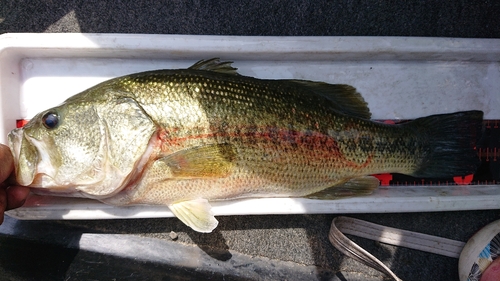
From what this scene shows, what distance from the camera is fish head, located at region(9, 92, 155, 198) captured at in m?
1.61

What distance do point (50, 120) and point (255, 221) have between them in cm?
133

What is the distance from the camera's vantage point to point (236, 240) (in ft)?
7.61

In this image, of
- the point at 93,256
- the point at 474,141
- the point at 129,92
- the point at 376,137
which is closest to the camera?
the point at 129,92

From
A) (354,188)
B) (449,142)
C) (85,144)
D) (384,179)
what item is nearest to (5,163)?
(85,144)

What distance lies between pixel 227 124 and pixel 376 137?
80 centimetres

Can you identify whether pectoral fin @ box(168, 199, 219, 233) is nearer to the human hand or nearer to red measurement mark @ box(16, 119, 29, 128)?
the human hand

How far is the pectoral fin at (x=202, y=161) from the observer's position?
1.66 m

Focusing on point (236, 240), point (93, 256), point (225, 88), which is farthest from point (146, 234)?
point (225, 88)

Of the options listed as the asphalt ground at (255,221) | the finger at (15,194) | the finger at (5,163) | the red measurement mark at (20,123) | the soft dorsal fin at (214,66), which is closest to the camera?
the finger at (5,163)

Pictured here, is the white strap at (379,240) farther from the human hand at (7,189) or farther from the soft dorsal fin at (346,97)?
the human hand at (7,189)

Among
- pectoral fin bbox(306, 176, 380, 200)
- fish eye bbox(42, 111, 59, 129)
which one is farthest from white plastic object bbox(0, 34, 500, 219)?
fish eye bbox(42, 111, 59, 129)

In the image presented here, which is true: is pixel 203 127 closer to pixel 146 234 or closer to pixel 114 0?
pixel 146 234

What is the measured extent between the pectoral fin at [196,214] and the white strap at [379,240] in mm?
832

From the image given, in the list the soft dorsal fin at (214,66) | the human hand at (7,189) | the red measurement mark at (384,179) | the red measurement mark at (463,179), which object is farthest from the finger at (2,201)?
the red measurement mark at (463,179)
